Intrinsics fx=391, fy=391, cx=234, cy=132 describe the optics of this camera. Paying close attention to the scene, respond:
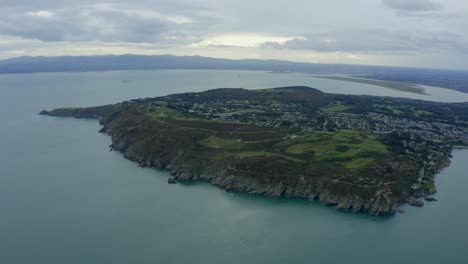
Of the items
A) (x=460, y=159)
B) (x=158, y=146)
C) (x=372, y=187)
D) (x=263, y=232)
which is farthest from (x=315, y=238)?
(x=460, y=159)

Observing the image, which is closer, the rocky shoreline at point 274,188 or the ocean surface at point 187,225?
the ocean surface at point 187,225

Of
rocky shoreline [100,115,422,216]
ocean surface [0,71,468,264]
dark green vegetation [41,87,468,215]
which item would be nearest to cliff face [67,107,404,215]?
rocky shoreline [100,115,422,216]

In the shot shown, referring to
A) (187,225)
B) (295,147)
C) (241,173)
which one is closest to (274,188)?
(241,173)

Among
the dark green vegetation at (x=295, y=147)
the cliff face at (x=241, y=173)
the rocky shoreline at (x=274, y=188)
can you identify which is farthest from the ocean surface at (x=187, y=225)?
the dark green vegetation at (x=295, y=147)

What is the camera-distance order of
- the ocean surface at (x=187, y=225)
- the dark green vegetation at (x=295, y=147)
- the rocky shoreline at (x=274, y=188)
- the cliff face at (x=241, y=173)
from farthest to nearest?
1. the dark green vegetation at (x=295, y=147)
2. the cliff face at (x=241, y=173)
3. the rocky shoreline at (x=274, y=188)
4. the ocean surface at (x=187, y=225)

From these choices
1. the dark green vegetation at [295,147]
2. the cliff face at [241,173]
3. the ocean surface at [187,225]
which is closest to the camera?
the ocean surface at [187,225]

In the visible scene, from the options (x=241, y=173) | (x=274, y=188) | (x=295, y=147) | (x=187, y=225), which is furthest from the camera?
(x=295, y=147)

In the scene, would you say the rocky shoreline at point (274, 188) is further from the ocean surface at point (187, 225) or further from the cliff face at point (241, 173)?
the ocean surface at point (187, 225)

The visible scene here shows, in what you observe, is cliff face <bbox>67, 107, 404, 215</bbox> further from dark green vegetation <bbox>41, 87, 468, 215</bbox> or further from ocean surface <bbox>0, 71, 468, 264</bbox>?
ocean surface <bbox>0, 71, 468, 264</bbox>

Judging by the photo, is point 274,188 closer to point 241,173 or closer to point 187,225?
point 241,173
